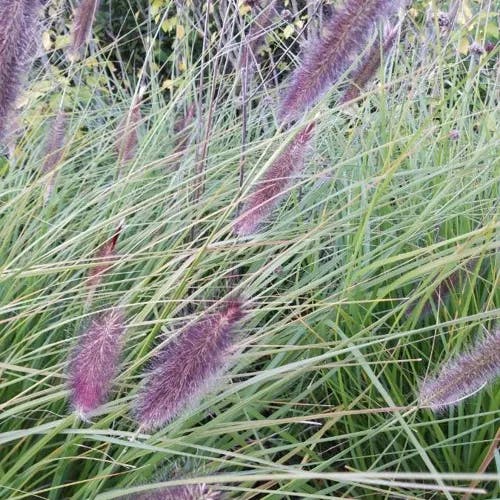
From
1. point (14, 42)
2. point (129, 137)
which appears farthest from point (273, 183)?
point (129, 137)

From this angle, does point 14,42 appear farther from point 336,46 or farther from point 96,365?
point 336,46

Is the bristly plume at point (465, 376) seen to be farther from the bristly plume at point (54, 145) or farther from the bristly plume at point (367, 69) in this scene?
the bristly plume at point (54, 145)

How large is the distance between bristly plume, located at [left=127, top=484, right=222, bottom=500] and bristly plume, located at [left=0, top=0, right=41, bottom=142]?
1.97 ft

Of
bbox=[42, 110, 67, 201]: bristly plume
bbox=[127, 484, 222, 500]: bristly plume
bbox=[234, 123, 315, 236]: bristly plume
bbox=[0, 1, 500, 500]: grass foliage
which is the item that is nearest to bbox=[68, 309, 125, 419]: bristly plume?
bbox=[0, 1, 500, 500]: grass foliage

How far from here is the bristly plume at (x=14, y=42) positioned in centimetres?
97

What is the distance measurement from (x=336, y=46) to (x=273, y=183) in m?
0.27

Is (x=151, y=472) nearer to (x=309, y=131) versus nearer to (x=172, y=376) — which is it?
(x=172, y=376)

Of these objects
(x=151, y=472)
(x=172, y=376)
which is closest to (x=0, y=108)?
(x=172, y=376)

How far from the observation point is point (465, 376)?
0.93m

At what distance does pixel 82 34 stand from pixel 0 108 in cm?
78

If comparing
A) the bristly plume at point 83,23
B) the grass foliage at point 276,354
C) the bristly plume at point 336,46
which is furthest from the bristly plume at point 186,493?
the bristly plume at point 83,23

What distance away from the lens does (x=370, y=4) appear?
4.07ft

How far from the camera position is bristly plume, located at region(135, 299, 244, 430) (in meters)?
0.89

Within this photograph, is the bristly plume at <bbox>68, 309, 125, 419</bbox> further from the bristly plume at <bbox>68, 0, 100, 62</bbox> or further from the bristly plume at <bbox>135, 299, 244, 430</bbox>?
the bristly plume at <bbox>68, 0, 100, 62</bbox>
